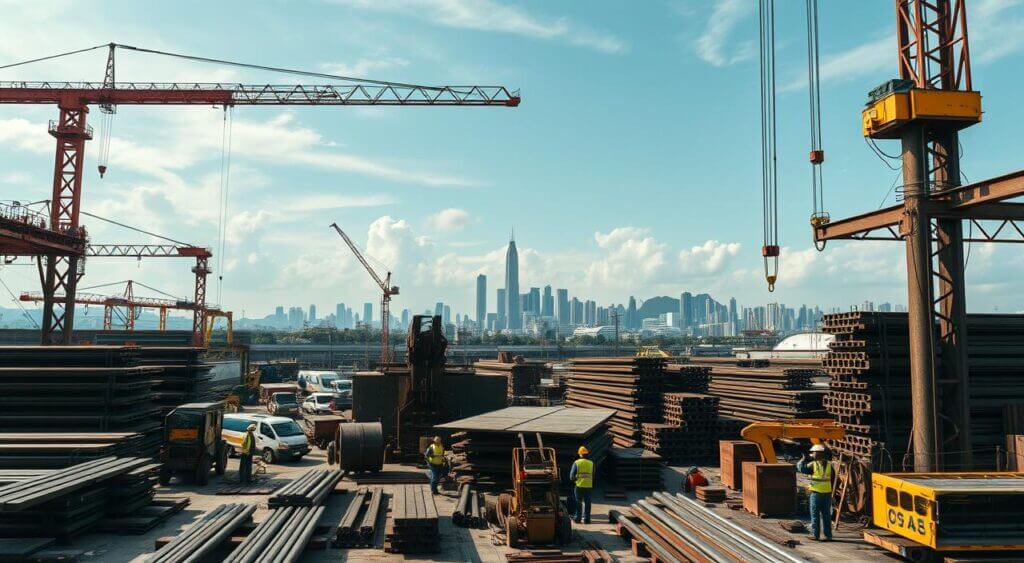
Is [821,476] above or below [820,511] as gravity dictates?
above

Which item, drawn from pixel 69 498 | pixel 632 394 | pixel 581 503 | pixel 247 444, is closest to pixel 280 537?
pixel 69 498

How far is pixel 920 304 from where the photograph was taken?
1567 cm

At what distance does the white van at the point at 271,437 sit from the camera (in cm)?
2127

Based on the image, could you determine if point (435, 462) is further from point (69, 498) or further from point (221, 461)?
point (69, 498)

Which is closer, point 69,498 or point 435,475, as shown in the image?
point 69,498

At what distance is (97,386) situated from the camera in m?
17.7

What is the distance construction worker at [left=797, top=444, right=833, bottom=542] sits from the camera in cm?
1247

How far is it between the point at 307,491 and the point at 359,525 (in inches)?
69.2

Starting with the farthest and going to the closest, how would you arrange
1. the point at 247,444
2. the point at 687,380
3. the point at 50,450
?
the point at 687,380, the point at 247,444, the point at 50,450

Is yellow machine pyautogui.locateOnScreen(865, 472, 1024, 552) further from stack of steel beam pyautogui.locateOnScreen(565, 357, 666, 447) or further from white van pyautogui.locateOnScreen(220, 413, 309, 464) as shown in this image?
white van pyautogui.locateOnScreen(220, 413, 309, 464)

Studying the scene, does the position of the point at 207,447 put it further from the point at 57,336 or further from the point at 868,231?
the point at 57,336

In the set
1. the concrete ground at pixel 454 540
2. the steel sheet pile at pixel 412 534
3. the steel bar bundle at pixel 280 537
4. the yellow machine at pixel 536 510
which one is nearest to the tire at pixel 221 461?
the concrete ground at pixel 454 540

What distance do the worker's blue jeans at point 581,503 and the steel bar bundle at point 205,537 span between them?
6630 mm

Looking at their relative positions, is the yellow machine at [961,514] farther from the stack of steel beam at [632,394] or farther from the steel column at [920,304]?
the stack of steel beam at [632,394]
